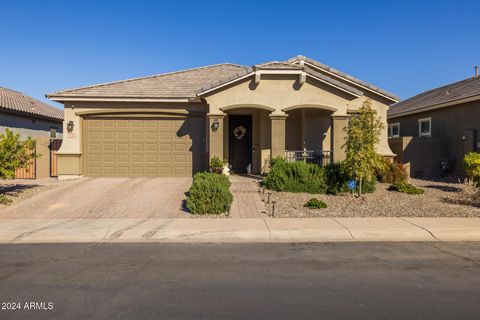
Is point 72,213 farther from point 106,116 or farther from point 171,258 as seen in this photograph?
point 106,116

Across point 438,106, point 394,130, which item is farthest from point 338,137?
point 394,130

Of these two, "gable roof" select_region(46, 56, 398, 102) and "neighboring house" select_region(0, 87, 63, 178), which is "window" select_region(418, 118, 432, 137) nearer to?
"gable roof" select_region(46, 56, 398, 102)

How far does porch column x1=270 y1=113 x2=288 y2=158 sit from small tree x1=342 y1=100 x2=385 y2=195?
3369 mm

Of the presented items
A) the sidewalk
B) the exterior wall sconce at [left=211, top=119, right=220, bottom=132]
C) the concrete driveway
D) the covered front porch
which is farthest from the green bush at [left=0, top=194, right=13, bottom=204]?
the covered front porch

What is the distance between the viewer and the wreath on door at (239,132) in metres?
18.3

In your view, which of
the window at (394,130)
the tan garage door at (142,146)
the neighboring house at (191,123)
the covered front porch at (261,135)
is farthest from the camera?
the window at (394,130)

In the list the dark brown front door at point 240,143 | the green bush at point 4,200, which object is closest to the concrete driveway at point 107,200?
the green bush at point 4,200

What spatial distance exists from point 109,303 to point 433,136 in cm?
2096

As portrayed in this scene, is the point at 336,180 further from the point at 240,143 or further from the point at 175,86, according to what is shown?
the point at 175,86

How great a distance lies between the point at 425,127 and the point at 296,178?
12.7 meters

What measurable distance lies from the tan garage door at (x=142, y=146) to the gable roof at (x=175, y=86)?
1081 mm

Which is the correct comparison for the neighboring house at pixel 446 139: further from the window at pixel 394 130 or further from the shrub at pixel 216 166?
the shrub at pixel 216 166

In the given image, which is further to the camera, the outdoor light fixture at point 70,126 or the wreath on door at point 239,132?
the wreath on door at point 239,132

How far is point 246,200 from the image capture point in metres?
12.7
